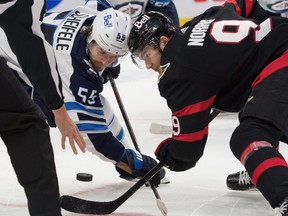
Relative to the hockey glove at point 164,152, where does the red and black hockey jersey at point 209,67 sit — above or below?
above

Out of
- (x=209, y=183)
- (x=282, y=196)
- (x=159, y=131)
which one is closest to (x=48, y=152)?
(x=282, y=196)

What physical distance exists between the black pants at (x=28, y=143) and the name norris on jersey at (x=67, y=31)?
34.6 inches

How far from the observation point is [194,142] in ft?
6.69

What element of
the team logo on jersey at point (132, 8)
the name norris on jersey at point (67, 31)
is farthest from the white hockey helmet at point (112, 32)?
the team logo on jersey at point (132, 8)

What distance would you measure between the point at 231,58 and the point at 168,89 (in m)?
0.21

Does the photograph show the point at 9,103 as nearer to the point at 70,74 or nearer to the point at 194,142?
the point at 194,142

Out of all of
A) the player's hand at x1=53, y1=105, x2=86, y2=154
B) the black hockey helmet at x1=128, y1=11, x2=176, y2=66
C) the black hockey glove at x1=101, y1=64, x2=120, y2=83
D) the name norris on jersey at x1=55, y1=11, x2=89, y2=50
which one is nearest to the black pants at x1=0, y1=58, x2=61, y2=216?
the player's hand at x1=53, y1=105, x2=86, y2=154

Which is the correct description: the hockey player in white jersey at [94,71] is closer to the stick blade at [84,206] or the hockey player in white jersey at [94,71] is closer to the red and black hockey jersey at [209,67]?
the stick blade at [84,206]

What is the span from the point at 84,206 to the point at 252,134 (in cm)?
73

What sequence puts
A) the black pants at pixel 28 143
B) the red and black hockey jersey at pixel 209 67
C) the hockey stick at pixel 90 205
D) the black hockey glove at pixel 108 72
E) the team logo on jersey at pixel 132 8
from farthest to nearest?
the team logo on jersey at pixel 132 8
the black hockey glove at pixel 108 72
the hockey stick at pixel 90 205
the red and black hockey jersey at pixel 209 67
the black pants at pixel 28 143

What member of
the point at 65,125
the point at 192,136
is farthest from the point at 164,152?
A: the point at 65,125

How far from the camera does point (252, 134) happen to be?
1.83m

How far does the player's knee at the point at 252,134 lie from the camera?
1821 millimetres

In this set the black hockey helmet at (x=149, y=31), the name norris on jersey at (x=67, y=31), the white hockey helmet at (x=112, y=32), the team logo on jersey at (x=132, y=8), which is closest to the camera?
the black hockey helmet at (x=149, y=31)
